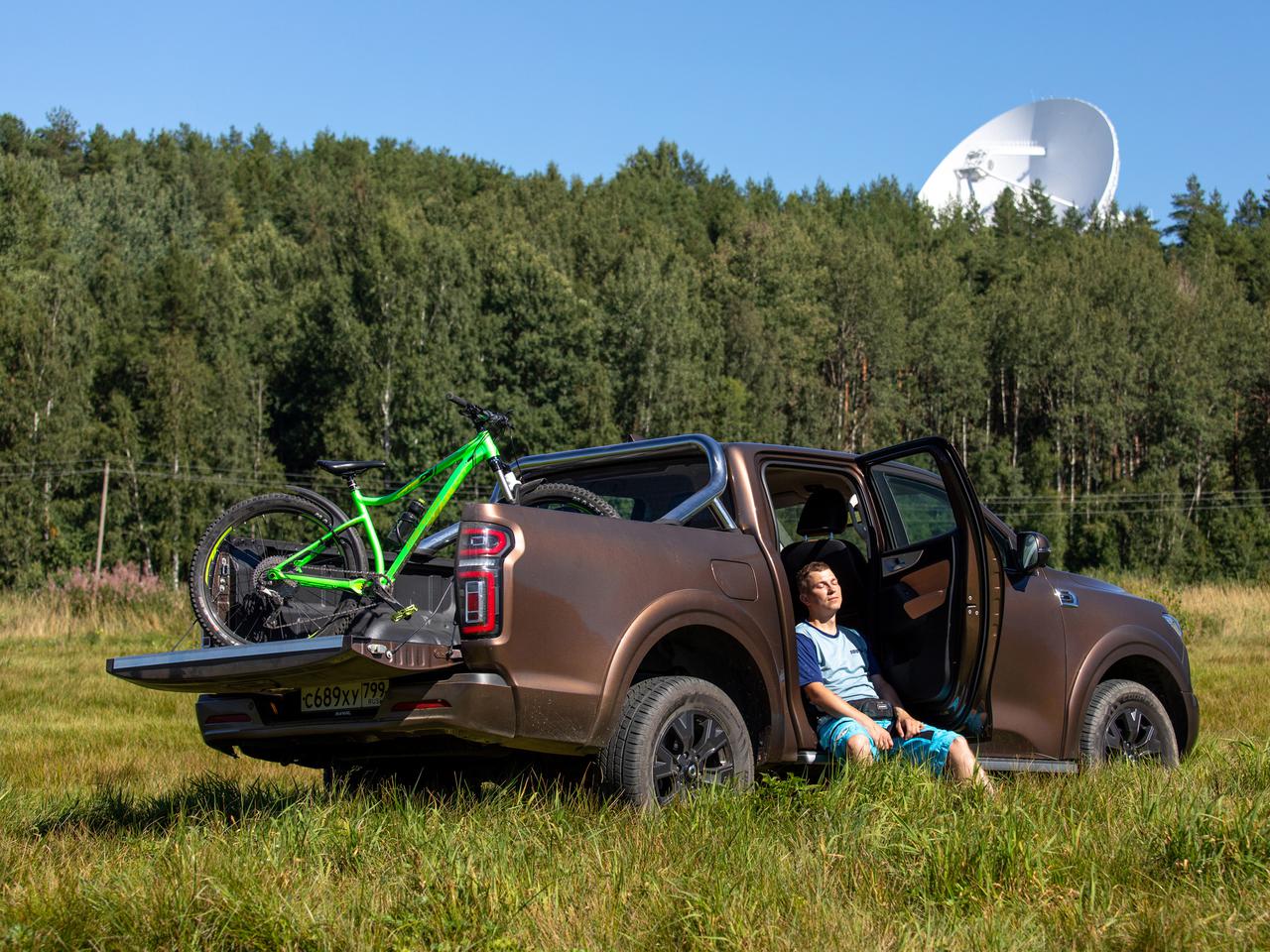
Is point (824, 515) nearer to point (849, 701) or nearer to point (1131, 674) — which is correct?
point (849, 701)

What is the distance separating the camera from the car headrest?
23.2 ft

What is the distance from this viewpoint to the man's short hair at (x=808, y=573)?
6.33 m

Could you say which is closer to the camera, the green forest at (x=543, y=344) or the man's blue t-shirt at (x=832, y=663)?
the man's blue t-shirt at (x=832, y=663)

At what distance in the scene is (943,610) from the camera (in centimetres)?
648

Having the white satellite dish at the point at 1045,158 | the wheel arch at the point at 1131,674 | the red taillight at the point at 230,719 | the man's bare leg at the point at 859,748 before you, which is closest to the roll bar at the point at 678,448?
the man's bare leg at the point at 859,748

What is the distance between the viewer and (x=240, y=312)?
217 ft

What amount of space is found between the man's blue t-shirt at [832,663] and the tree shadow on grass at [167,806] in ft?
7.05

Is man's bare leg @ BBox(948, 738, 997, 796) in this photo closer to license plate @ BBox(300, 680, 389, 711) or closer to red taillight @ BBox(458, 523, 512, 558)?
red taillight @ BBox(458, 523, 512, 558)

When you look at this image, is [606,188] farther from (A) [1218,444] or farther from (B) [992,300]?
(A) [1218,444]

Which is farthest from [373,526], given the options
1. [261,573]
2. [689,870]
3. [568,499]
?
[689,870]

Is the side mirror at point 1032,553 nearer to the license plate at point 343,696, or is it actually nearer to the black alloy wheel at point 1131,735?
the black alloy wheel at point 1131,735

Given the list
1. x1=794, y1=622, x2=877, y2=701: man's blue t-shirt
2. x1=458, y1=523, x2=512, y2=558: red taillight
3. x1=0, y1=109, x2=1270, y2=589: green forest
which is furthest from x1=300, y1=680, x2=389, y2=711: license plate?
x1=0, y1=109, x2=1270, y2=589: green forest

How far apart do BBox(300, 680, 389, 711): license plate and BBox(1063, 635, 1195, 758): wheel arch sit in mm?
3602

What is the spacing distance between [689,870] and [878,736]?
Result: 1.89 meters
